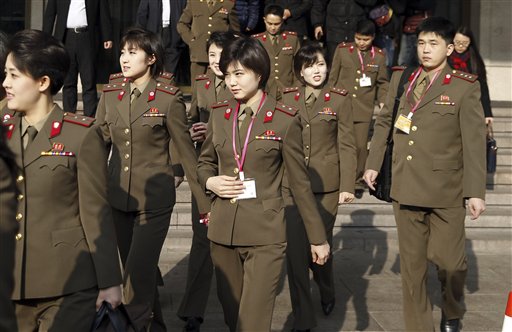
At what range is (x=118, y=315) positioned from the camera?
4.13 meters

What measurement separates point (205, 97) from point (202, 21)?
4.05 m

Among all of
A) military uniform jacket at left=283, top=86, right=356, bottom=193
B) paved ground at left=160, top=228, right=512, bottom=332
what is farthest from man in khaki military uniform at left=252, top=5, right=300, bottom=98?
military uniform jacket at left=283, top=86, right=356, bottom=193

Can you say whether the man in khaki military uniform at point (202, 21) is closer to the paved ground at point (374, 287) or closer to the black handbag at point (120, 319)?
the paved ground at point (374, 287)

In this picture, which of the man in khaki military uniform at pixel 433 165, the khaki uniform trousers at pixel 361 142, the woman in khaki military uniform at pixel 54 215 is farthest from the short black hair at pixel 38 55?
the khaki uniform trousers at pixel 361 142

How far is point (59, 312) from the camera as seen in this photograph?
4.24 metres

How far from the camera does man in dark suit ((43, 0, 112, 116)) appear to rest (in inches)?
452

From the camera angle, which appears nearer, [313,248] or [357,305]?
[313,248]

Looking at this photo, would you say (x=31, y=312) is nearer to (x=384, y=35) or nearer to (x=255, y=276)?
(x=255, y=276)

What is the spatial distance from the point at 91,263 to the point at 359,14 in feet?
28.4

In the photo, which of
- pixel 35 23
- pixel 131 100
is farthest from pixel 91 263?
pixel 35 23

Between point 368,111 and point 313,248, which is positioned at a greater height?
point 368,111

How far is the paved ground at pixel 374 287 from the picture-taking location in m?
7.52

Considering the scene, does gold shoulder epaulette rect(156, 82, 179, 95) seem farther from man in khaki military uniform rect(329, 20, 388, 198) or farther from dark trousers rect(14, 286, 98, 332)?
man in khaki military uniform rect(329, 20, 388, 198)

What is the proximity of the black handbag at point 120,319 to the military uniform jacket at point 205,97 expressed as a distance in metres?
3.43
